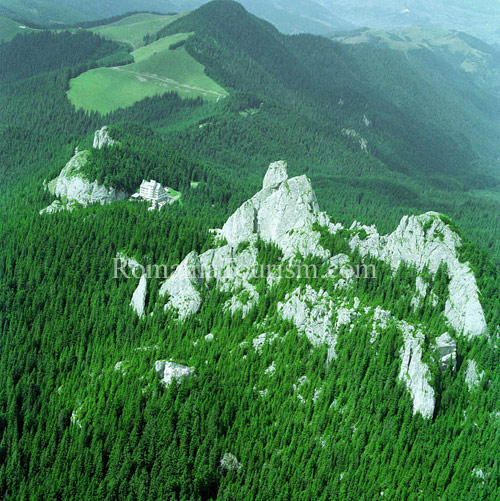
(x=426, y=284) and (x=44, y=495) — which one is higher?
(x=426, y=284)

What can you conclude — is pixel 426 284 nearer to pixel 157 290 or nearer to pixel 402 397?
pixel 402 397

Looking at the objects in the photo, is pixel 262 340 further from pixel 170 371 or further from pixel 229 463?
pixel 229 463

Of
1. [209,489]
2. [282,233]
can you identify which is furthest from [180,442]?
[282,233]

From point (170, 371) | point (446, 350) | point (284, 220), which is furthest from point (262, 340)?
point (446, 350)

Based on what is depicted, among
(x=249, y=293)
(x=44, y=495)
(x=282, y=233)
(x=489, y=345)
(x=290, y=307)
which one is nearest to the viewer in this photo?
(x=44, y=495)

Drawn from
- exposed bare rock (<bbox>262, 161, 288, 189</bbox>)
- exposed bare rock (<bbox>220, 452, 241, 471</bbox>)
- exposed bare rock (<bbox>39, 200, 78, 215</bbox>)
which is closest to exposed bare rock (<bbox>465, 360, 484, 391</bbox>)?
exposed bare rock (<bbox>220, 452, 241, 471</bbox>)

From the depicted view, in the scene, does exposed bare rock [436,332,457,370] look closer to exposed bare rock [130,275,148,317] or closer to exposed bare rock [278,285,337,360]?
exposed bare rock [278,285,337,360]
